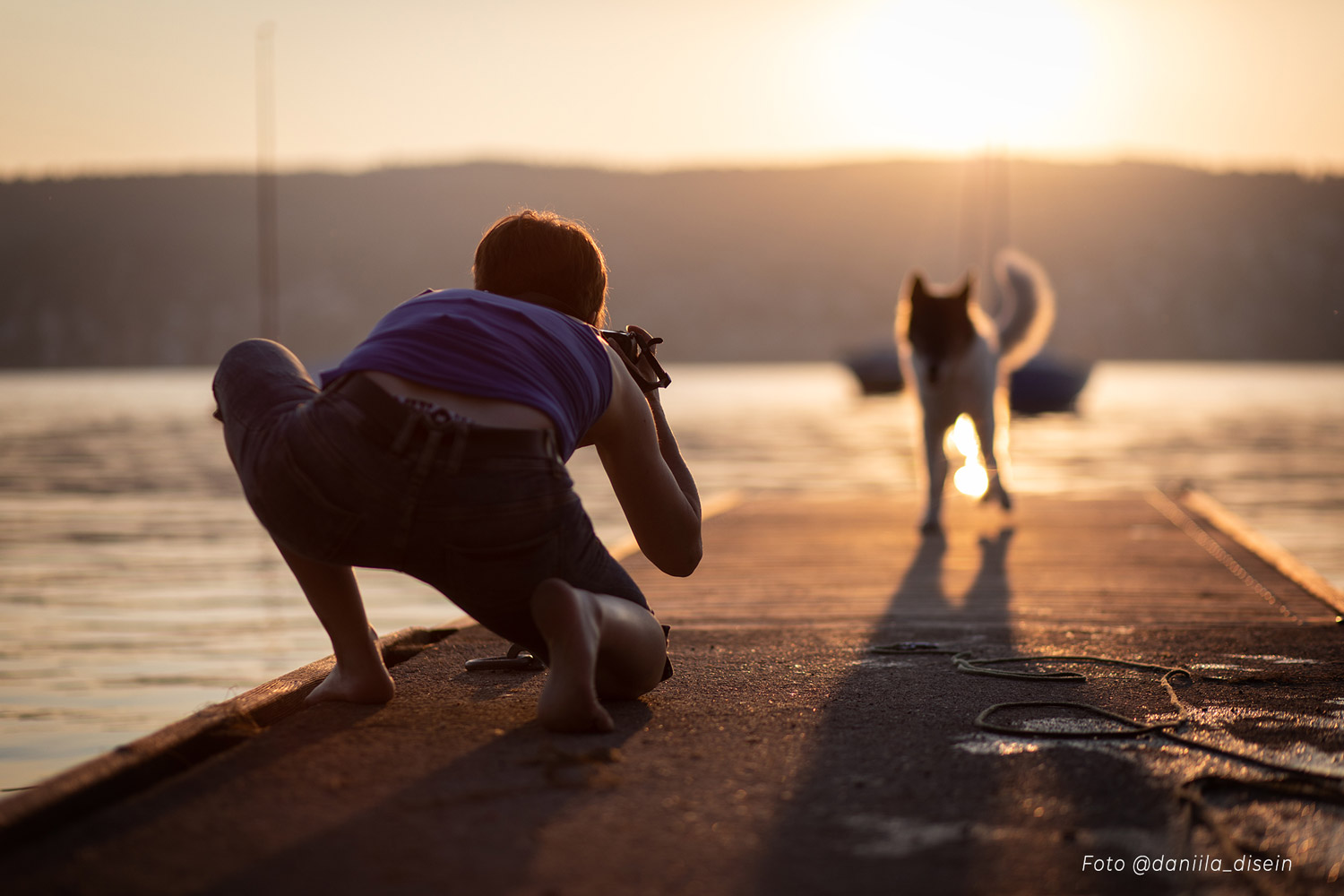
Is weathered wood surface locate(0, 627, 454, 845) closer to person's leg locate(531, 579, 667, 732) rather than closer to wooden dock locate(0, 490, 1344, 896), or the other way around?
wooden dock locate(0, 490, 1344, 896)

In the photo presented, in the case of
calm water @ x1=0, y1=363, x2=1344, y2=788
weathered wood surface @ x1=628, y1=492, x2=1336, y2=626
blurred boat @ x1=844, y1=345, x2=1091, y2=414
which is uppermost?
weathered wood surface @ x1=628, y1=492, x2=1336, y2=626

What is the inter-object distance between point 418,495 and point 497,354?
34cm

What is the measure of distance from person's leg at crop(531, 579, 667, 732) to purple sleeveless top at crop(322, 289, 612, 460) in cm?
35

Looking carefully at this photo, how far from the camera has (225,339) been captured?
93625mm

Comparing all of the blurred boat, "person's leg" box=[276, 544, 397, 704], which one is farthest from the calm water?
"person's leg" box=[276, 544, 397, 704]

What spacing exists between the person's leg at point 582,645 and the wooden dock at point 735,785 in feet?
0.19

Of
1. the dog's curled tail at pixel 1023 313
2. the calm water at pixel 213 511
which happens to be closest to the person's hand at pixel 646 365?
the calm water at pixel 213 511

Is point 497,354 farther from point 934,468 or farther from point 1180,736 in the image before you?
point 934,468

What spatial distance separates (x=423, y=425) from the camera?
2545 millimetres

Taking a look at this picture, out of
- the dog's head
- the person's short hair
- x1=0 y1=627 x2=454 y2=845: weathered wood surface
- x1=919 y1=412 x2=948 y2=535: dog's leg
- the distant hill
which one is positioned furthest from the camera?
the distant hill

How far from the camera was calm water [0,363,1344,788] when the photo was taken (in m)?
5.13

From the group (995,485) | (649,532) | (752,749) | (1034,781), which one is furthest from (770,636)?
(995,485)

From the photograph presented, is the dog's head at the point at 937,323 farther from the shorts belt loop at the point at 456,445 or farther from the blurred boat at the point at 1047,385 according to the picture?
the blurred boat at the point at 1047,385

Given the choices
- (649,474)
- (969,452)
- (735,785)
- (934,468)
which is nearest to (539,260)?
(649,474)
